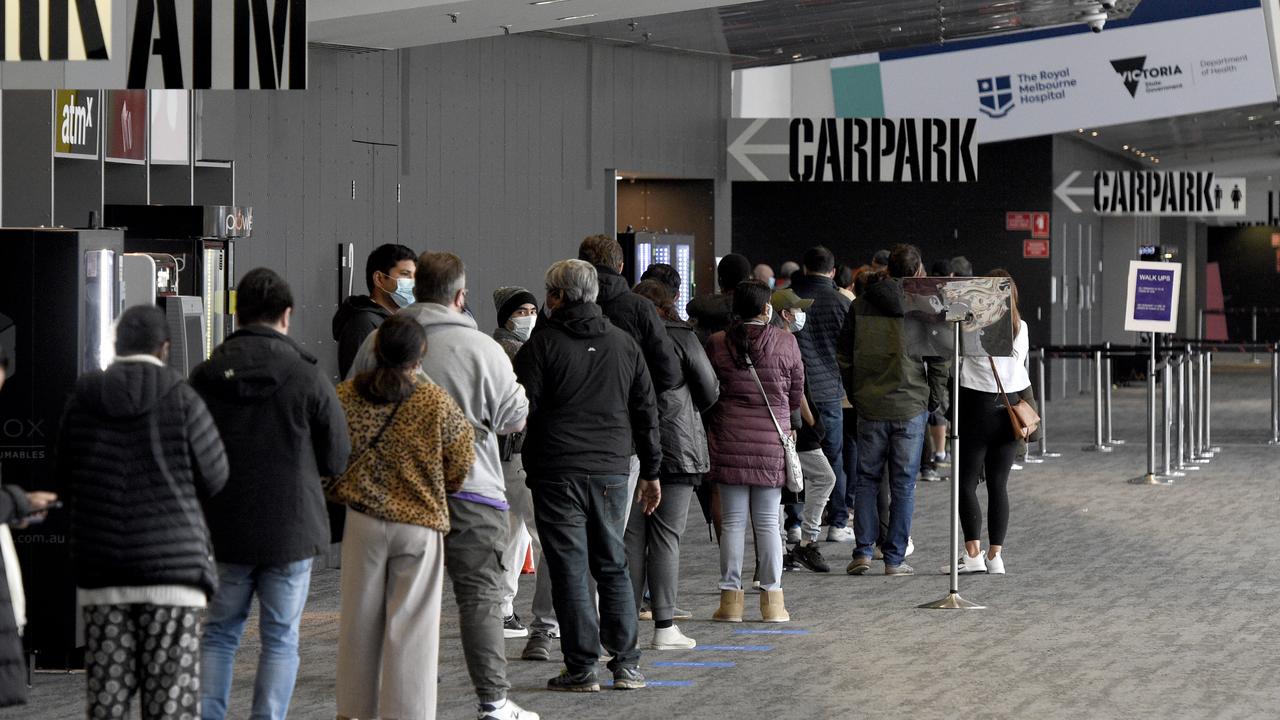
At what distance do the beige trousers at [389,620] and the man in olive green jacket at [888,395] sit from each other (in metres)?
4.31

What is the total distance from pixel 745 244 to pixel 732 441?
16304 millimetres

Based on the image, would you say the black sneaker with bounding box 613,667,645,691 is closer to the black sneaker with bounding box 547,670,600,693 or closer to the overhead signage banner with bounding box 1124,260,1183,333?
the black sneaker with bounding box 547,670,600,693

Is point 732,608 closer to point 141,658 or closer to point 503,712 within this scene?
point 503,712

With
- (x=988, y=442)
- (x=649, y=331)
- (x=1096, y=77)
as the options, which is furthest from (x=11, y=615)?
(x=1096, y=77)

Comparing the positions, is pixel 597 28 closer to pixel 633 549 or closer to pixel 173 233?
pixel 173 233

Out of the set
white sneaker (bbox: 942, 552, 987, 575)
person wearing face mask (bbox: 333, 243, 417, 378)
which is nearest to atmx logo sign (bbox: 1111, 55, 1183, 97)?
white sneaker (bbox: 942, 552, 987, 575)

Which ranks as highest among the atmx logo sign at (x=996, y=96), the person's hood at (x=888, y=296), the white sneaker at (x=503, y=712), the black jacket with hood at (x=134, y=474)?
the atmx logo sign at (x=996, y=96)

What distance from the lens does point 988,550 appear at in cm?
1011

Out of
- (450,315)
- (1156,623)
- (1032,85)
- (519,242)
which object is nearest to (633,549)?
(450,315)

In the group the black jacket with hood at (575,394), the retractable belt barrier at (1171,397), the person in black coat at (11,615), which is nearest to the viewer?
the person in black coat at (11,615)

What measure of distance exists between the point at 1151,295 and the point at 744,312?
8.22 m

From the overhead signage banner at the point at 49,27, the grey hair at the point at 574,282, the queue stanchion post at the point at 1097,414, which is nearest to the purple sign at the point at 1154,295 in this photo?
the queue stanchion post at the point at 1097,414

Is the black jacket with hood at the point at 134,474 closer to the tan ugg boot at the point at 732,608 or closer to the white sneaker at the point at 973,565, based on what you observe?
the tan ugg boot at the point at 732,608

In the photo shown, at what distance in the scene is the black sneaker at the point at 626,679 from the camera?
6836 mm
